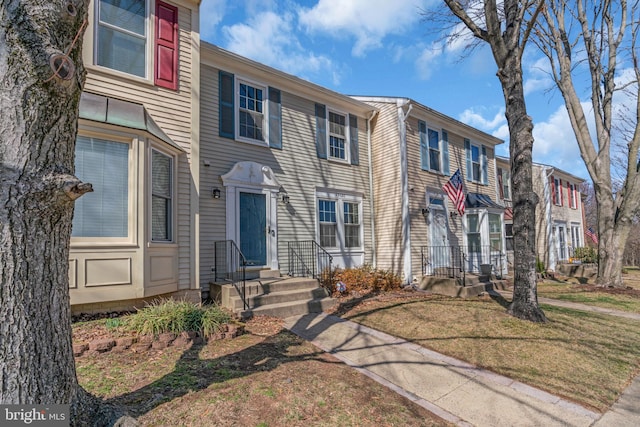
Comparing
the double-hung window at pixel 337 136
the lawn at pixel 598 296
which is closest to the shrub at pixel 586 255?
the lawn at pixel 598 296

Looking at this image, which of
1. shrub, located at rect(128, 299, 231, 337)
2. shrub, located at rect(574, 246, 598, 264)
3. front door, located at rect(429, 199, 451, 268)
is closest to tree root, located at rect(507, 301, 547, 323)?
front door, located at rect(429, 199, 451, 268)

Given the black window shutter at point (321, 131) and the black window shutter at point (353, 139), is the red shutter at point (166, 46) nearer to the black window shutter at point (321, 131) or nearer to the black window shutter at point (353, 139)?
the black window shutter at point (321, 131)

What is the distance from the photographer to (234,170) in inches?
305

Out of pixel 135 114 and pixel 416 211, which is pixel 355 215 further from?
pixel 135 114

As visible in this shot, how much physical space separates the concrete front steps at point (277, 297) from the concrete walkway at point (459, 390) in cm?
117

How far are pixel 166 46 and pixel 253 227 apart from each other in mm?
4214

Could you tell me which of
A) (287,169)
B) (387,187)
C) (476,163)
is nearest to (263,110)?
(287,169)

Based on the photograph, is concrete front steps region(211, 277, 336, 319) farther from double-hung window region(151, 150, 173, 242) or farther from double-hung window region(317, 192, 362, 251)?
double-hung window region(317, 192, 362, 251)

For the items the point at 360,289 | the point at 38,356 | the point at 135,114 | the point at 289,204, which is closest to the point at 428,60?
the point at 289,204

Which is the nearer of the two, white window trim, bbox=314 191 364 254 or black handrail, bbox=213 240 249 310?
black handrail, bbox=213 240 249 310

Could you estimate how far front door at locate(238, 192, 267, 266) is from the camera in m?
7.85

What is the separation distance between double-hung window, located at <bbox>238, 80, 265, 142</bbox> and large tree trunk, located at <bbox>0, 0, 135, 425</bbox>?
614cm

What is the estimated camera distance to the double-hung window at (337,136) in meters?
10.1

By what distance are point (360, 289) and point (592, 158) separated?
30.9 feet
